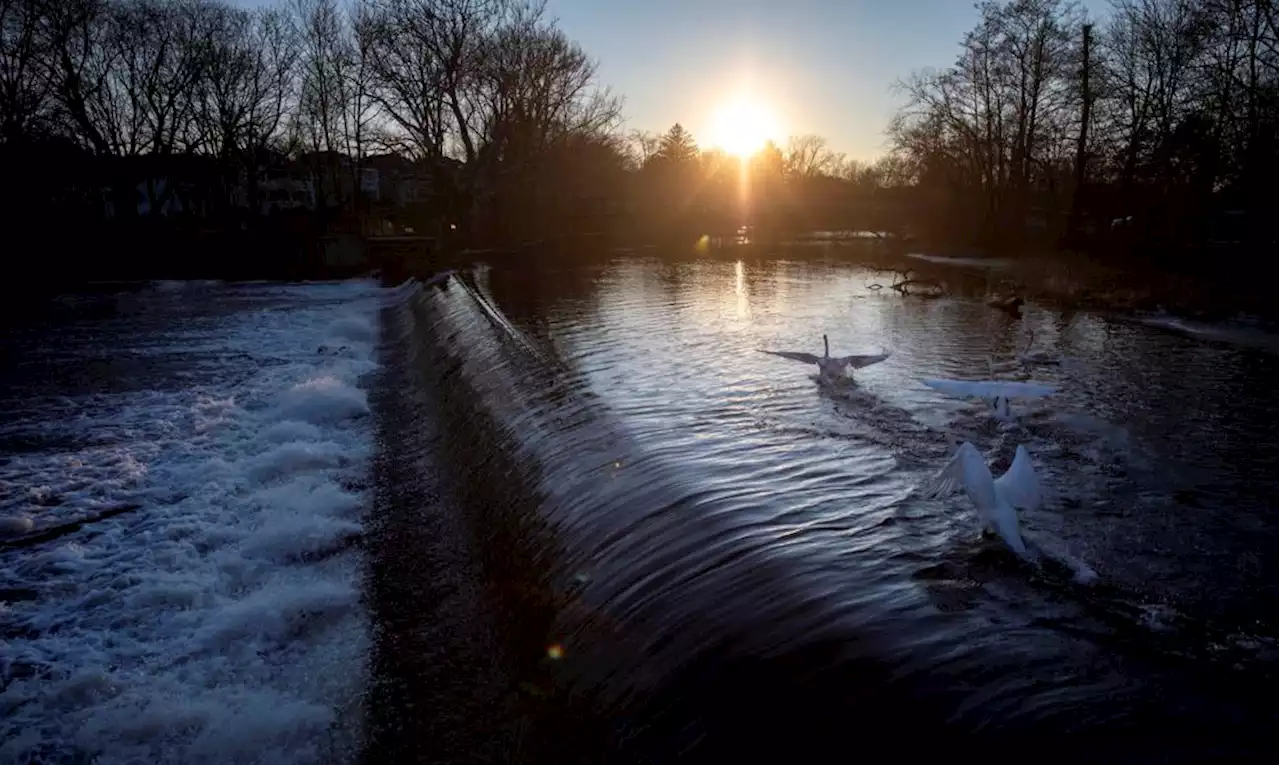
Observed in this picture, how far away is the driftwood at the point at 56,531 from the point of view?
7246 millimetres

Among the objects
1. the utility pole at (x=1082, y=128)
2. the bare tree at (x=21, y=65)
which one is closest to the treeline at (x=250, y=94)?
the bare tree at (x=21, y=65)

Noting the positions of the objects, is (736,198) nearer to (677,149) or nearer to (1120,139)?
(677,149)

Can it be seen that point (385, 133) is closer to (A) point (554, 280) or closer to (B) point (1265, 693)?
(A) point (554, 280)

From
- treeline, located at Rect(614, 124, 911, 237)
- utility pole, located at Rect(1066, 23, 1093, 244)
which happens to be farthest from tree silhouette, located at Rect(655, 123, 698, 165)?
utility pole, located at Rect(1066, 23, 1093, 244)

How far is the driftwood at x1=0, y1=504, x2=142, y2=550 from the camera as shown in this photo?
7246mm

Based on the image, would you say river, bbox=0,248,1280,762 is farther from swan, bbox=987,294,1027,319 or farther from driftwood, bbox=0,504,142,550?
swan, bbox=987,294,1027,319

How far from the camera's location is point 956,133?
40844mm

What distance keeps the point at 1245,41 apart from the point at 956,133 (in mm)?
16335

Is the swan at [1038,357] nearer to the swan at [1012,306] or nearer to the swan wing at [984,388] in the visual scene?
the swan at [1012,306]

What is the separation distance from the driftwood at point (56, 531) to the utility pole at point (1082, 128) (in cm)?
3102

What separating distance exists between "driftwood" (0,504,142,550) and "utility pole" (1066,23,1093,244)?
3102 cm

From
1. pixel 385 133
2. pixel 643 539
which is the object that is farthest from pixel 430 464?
pixel 385 133

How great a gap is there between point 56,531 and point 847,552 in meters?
6.89

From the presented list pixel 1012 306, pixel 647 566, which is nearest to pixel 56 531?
pixel 647 566
